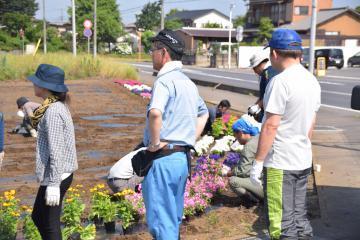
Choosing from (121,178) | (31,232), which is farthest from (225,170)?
(31,232)

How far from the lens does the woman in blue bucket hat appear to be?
12.0 feet

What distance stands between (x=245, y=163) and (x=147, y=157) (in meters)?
2.17

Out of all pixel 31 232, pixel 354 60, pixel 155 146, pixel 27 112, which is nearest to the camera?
pixel 155 146

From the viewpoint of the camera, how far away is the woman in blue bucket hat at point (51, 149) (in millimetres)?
3643

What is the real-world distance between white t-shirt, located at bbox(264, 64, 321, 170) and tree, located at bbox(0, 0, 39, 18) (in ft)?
235

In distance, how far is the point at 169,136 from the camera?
12.0ft

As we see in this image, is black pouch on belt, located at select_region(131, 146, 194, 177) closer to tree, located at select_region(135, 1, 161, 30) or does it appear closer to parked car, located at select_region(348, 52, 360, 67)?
parked car, located at select_region(348, 52, 360, 67)

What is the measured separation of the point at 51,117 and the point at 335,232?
2.86 m

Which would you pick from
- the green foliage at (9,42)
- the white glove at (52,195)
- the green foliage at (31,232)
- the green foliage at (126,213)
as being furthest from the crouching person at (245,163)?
the green foliage at (9,42)

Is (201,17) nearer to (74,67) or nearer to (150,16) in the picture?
(150,16)

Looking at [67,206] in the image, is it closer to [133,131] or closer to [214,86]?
[133,131]

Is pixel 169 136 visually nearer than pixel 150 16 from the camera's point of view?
Yes

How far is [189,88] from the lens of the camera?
376 cm

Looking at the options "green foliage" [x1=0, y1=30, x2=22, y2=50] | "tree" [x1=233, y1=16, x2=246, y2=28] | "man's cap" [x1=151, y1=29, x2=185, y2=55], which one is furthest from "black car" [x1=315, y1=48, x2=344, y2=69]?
"tree" [x1=233, y1=16, x2=246, y2=28]
